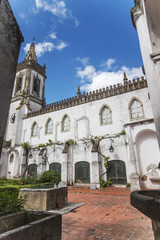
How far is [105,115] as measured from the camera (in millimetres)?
16703

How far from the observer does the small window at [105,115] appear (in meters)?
16.4

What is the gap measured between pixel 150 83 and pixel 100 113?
13.8 metres

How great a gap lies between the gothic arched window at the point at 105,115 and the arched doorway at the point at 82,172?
5.01 m

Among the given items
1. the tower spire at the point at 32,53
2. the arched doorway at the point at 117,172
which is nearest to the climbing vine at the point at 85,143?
the arched doorway at the point at 117,172

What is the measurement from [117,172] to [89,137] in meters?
4.72

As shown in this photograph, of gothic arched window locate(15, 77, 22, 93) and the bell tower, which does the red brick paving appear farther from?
gothic arched window locate(15, 77, 22, 93)

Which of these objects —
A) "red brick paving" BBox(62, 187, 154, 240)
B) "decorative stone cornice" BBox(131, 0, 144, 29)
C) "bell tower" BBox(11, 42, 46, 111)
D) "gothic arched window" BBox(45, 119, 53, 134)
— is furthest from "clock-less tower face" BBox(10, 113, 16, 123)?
"decorative stone cornice" BBox(131, 0, 144, 29)

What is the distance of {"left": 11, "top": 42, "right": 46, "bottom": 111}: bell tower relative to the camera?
2511cm

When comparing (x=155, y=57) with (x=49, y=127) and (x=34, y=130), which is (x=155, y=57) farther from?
(x=34, y=130)

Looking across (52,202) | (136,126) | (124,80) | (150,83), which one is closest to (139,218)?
(52,202)

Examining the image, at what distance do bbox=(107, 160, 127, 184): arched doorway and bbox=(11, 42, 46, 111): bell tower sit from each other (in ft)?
53.2

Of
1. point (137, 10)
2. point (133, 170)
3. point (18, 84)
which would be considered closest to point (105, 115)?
point (133, 170)

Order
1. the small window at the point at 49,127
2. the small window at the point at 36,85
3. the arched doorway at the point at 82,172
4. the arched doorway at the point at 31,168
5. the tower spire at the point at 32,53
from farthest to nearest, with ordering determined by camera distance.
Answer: the tower spire at the point at 32,53
the small window at the point at 36,85
the small window at the point at 49,127
the arched doorway at the point at 31,168
the arched doorway at the point at 82,172

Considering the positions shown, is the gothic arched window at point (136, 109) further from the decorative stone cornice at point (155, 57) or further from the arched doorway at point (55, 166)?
the decorative stone cornice at point (155, 57)
